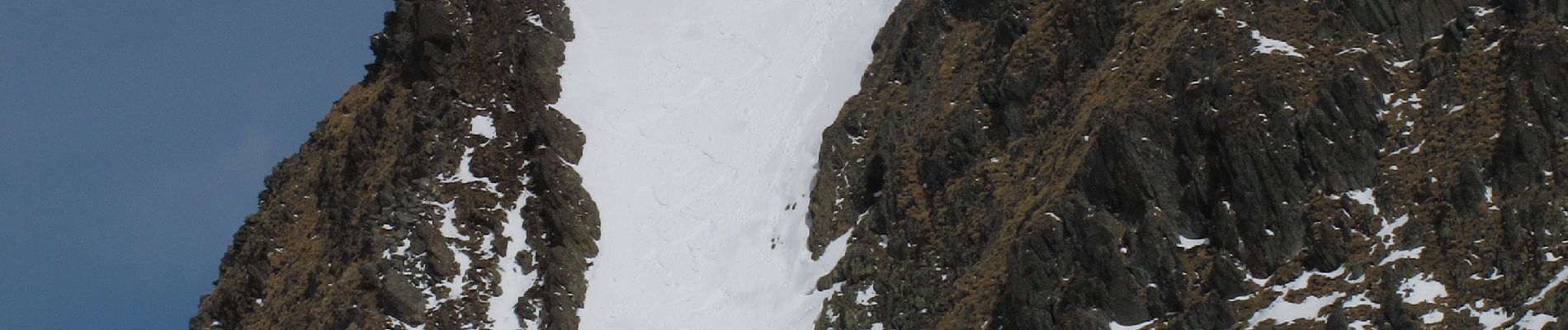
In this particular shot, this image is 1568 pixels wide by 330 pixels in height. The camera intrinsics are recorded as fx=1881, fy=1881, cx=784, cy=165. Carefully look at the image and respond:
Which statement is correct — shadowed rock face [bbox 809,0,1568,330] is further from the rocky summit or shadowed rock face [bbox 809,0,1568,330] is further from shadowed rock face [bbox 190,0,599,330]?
shadowed rock face [bbox 190,0,599,330]

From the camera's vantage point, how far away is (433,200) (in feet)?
154

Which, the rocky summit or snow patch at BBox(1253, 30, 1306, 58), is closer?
the rocky summit

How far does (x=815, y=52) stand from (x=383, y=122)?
12.2m

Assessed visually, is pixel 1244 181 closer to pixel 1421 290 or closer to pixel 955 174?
pixel 1421 290

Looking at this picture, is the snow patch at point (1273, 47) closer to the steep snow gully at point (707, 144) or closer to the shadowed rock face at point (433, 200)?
the steep snow gully at point (707, 144)

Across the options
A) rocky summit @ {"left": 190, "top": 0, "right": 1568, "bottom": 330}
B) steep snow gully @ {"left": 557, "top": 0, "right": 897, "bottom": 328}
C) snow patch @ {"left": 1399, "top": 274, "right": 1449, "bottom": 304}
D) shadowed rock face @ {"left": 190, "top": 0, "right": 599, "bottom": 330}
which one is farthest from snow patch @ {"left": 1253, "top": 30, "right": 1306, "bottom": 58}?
shadowed rock face @ {"left": 190, "top": 0, "right": 599, "bottom": 330}

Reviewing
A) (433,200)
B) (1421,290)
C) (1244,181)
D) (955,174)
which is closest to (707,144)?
(433,200)

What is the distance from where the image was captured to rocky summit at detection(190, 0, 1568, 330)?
3350 cm

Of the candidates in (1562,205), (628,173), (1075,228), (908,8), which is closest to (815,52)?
(908,8)

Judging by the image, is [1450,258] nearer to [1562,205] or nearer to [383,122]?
[1562,205]

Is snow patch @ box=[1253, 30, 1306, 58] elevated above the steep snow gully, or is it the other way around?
the steep snow gully

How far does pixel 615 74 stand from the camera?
5522 centimetres

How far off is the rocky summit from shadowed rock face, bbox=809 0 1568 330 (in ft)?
0.19

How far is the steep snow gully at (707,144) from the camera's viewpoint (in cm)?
4466
